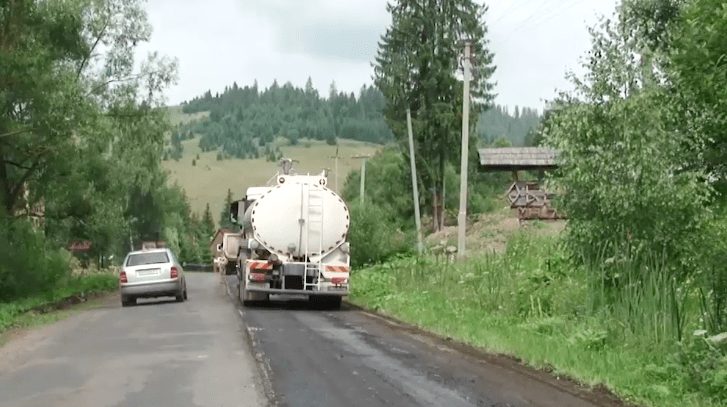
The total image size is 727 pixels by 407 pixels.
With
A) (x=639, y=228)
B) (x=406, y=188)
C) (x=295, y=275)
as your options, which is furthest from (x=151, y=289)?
(x=406, y=188)

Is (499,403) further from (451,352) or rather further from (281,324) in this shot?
(281,324)

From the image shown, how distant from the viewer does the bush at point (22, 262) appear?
28.8 metres

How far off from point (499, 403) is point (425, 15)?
47924 mm

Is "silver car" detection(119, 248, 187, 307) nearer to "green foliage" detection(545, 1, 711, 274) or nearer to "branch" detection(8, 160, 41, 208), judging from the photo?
"branch" detection(8, 160, 41, 208)

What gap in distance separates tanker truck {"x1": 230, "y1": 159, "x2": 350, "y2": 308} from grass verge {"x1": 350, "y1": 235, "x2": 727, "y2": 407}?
1.65 m

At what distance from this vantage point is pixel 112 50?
122 ft

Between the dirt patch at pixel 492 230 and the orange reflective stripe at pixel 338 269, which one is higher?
the dirt patch at pixel 492 230

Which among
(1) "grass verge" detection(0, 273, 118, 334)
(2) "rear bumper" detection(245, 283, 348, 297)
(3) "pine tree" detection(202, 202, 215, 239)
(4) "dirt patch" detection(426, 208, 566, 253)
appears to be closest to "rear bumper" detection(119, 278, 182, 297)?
(1) "grass verge" detection(0, 273, 118, 334)

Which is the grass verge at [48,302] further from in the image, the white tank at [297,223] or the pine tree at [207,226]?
the pine tree at [207,226]

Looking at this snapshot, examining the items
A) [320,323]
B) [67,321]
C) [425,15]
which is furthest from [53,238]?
[425,15]

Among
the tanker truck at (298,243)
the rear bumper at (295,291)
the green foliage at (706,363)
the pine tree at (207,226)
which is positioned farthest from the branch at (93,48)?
the pine tree at (207,226)

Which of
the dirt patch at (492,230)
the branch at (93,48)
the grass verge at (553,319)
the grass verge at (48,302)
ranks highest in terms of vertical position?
the branch at (93,48)

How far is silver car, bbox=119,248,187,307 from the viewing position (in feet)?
96.1

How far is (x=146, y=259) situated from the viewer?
29516 millimetres
